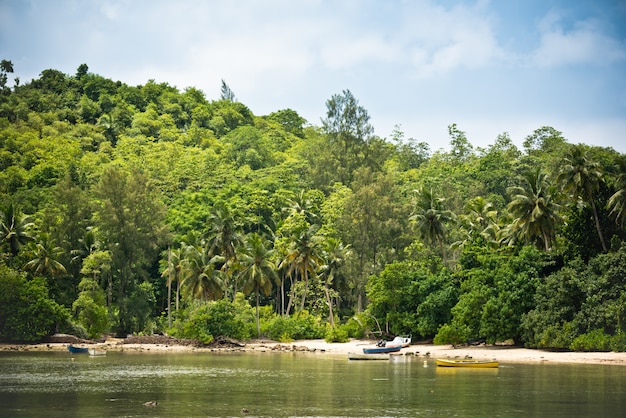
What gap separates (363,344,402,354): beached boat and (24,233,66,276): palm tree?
3233cm

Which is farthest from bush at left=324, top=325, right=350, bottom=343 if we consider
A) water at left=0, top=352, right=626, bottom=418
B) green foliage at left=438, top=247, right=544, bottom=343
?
water at left=0, top=352, right=626, bottom=418

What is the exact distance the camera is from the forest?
201 ft

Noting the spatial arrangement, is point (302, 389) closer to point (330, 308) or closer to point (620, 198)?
point (620, 198)

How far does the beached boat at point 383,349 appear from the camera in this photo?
66312 millimetres

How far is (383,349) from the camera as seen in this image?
66.6m

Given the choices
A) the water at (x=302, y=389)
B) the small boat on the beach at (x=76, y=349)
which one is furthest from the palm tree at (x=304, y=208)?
the water at (x=302, y=389)

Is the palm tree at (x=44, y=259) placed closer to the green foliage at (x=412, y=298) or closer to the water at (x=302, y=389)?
the water at (x=302, y=389)

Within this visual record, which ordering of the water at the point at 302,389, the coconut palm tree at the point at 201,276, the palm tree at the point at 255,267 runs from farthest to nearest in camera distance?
1. the palm tree at the point at 255,267
2. the coconut palm tree at the point at 201,276
3. the water at the point at 302,389

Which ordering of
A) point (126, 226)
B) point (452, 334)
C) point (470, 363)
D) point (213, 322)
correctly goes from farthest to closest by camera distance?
point (126, 226)
point (213, 322)
point (452, 334)
point (470, 363)

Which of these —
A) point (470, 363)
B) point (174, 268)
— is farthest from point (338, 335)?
point (470, 363)

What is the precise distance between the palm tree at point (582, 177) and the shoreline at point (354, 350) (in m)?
9.19

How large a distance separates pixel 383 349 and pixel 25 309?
109 ft

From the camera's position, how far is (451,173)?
11394 cm

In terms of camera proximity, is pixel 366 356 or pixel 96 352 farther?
pixel 96 352
